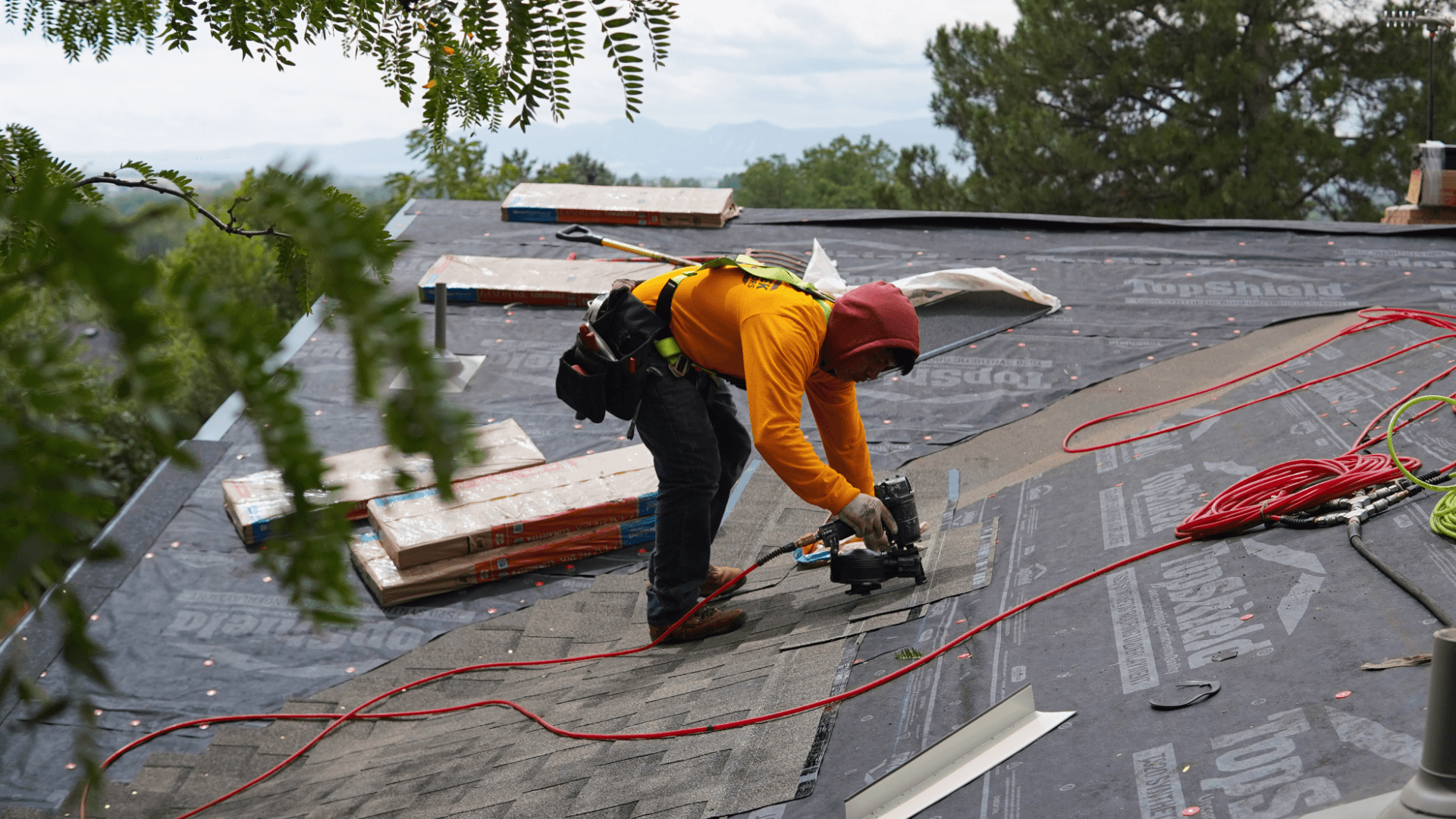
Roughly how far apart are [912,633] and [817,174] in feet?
137

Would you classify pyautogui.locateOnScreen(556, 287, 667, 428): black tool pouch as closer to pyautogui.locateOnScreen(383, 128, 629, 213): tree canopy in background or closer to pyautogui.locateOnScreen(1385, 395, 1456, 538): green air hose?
pyautogui.locateOnScreen(1385, 395, 1456, 538): green air hose

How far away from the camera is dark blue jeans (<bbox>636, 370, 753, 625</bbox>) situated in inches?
127

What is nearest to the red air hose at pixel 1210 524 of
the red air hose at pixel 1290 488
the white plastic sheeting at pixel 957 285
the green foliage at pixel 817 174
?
the red air hose at pixel 1290 488

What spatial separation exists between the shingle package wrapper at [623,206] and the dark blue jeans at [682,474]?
507 centimetres

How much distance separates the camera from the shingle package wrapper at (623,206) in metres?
8.41

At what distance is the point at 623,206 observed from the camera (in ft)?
28.0

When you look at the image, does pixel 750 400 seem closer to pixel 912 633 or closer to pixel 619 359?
pixel 619 359

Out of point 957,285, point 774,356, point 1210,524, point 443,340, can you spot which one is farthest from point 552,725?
point 957,285

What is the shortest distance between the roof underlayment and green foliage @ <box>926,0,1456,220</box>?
9.46m

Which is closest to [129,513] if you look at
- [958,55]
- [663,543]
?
[663,543]

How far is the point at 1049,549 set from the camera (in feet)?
10.6

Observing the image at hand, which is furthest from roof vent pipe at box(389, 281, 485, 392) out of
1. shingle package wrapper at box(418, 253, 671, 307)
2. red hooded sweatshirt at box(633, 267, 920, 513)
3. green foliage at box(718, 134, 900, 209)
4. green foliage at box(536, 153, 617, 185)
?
green foliage at box(718, 134, 900, 209)

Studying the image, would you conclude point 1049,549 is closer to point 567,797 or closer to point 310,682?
point 567,797

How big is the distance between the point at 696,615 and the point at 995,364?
2959mm
